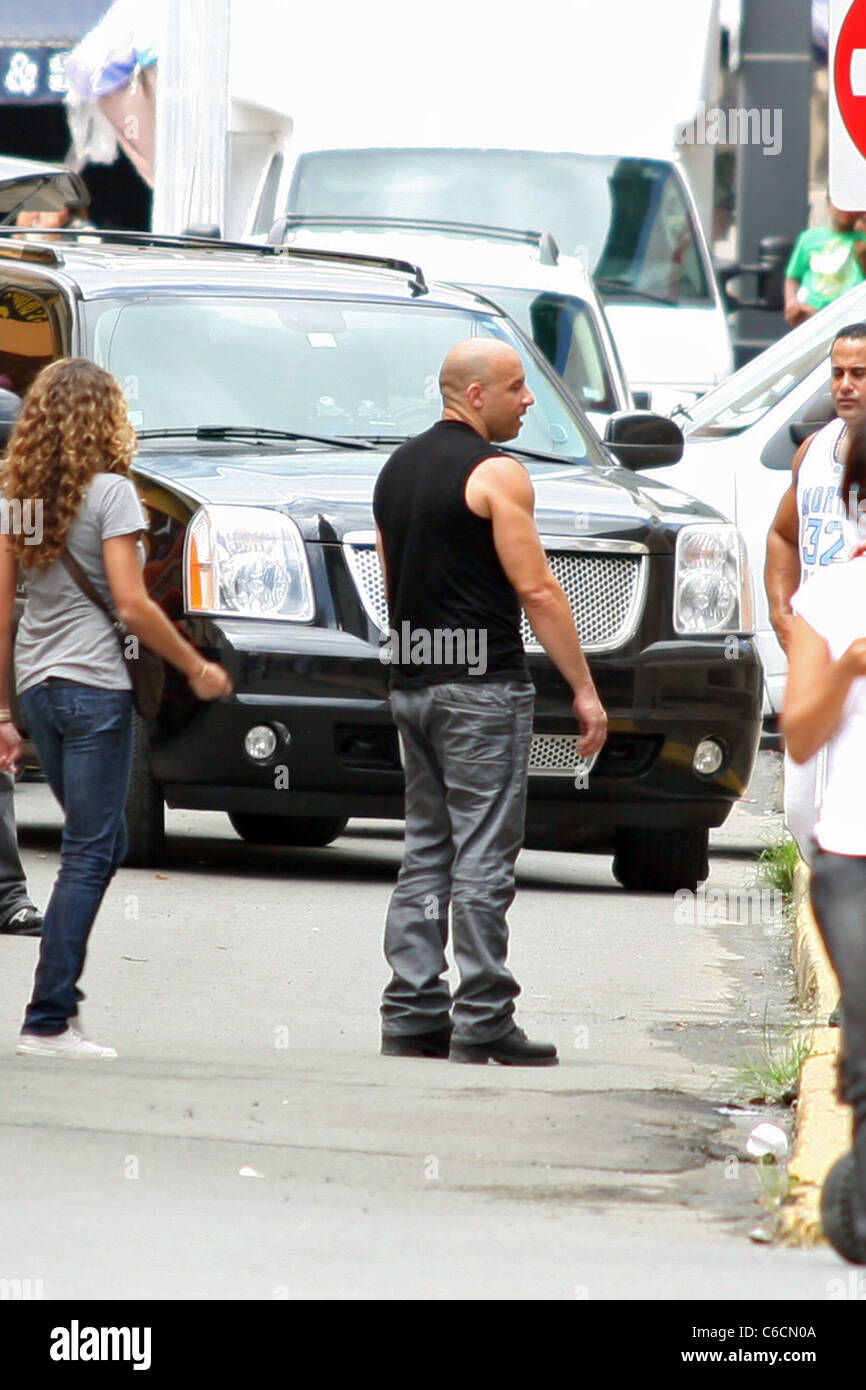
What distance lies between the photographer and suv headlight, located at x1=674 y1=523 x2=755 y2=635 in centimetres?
988

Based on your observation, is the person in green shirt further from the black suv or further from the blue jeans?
the blue jeans

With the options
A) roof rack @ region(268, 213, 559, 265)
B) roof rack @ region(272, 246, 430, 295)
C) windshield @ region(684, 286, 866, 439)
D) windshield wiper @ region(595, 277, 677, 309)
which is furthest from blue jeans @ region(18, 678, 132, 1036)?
windshield wiper @ region(595, 277, 677, 309)

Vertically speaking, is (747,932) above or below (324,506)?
below

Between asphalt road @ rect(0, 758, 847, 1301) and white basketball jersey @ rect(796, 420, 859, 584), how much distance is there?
47.5 inches

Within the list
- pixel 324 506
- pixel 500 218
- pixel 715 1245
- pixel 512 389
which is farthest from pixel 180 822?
pixel 500 218

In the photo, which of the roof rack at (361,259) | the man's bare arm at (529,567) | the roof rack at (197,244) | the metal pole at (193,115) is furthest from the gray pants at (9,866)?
the metal pole at (193,115)

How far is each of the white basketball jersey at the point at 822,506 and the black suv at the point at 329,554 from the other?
1.97m

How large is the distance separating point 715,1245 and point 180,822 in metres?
6.32

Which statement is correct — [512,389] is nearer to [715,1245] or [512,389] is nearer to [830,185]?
[830,185]

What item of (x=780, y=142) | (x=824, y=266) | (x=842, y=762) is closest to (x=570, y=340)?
(x=824, y=266)

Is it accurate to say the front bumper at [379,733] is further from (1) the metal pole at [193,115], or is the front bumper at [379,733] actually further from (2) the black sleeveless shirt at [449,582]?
(1) the metal pole at [193,115]

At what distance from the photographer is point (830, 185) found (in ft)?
23.5

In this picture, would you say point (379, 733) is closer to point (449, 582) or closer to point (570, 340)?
point (449, 582)

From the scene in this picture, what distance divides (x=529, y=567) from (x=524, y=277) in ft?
28.3
